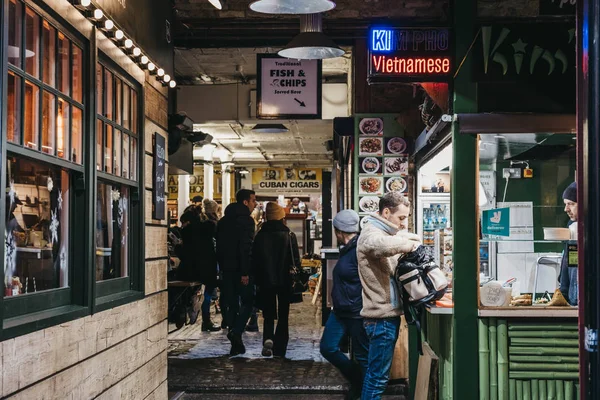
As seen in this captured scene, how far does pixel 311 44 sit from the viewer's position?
23.6ft

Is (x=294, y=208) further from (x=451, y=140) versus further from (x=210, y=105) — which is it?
(x=451, y=140)

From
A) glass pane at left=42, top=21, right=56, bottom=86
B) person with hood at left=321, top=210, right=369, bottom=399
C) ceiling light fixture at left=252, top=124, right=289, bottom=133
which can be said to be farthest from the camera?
ceiling light fixture at left=252, top=124, right=289, bottom=133

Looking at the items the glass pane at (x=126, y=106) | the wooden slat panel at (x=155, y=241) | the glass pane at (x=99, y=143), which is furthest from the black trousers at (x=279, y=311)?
the glass pane at (x=99, y=143)

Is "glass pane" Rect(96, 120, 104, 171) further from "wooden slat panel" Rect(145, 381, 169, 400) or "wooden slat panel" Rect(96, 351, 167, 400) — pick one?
"wooden slat panel" Rect(145, 381, 169, 400)

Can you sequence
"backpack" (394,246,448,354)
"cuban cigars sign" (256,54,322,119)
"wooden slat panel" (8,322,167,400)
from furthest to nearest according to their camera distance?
"cuban cigars sign" (256,54,322,119), "backpack" (394,246,448,354), "wooden slat panel" (8,322,167,400)

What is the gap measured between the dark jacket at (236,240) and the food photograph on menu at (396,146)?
6.64 ft

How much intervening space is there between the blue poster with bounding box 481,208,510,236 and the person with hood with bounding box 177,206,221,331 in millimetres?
6262

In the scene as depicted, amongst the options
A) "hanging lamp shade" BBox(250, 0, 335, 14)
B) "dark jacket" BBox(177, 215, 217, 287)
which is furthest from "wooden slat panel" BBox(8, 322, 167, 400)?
"dark jacket" BBox(177, 215, 217, 287)

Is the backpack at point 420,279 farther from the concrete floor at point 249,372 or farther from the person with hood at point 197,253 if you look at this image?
the person with hood at point 197,253

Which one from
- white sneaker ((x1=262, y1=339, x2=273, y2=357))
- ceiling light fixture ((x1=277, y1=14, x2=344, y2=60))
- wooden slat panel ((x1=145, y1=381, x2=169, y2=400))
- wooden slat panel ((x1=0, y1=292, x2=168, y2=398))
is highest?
ceiling light fixture ((x1=277, y1=14, x2=344, y2=60))

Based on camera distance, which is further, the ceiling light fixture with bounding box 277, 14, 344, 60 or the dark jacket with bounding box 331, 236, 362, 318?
the ceiling light fixture with bounding box 277, 14, 344, 60

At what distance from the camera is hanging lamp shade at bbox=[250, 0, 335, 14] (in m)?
5.91

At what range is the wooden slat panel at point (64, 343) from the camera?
3.76 metres

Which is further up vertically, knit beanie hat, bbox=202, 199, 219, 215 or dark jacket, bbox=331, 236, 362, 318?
knit beanie hat, bbox=202, 199, 219, 215
